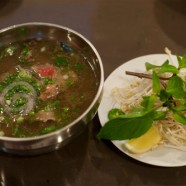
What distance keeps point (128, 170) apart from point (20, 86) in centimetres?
50

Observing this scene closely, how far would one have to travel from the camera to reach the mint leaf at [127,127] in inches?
47.0

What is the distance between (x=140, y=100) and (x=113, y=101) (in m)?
0.11

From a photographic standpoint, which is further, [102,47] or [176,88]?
[102,47]

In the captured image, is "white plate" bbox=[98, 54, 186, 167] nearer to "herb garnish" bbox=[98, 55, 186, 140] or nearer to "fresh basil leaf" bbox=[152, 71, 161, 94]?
"herb garnish" bbox=[98, 55, 186, 140]

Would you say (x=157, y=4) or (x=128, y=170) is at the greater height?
(x=157, y=4)

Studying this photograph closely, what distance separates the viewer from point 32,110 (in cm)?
123

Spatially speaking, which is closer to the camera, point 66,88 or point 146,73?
point 66,88

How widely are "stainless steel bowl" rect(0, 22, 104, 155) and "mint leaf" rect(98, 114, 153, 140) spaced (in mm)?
80

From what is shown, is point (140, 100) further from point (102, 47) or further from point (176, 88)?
point (102, 47)

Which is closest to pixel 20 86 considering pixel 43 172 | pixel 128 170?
pixel 43 172

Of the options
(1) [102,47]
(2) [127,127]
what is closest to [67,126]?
(2) [127,127]

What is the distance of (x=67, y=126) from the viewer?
3.59ft

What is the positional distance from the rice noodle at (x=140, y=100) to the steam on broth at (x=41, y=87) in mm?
181

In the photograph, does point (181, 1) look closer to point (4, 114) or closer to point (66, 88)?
point (66, 88)
